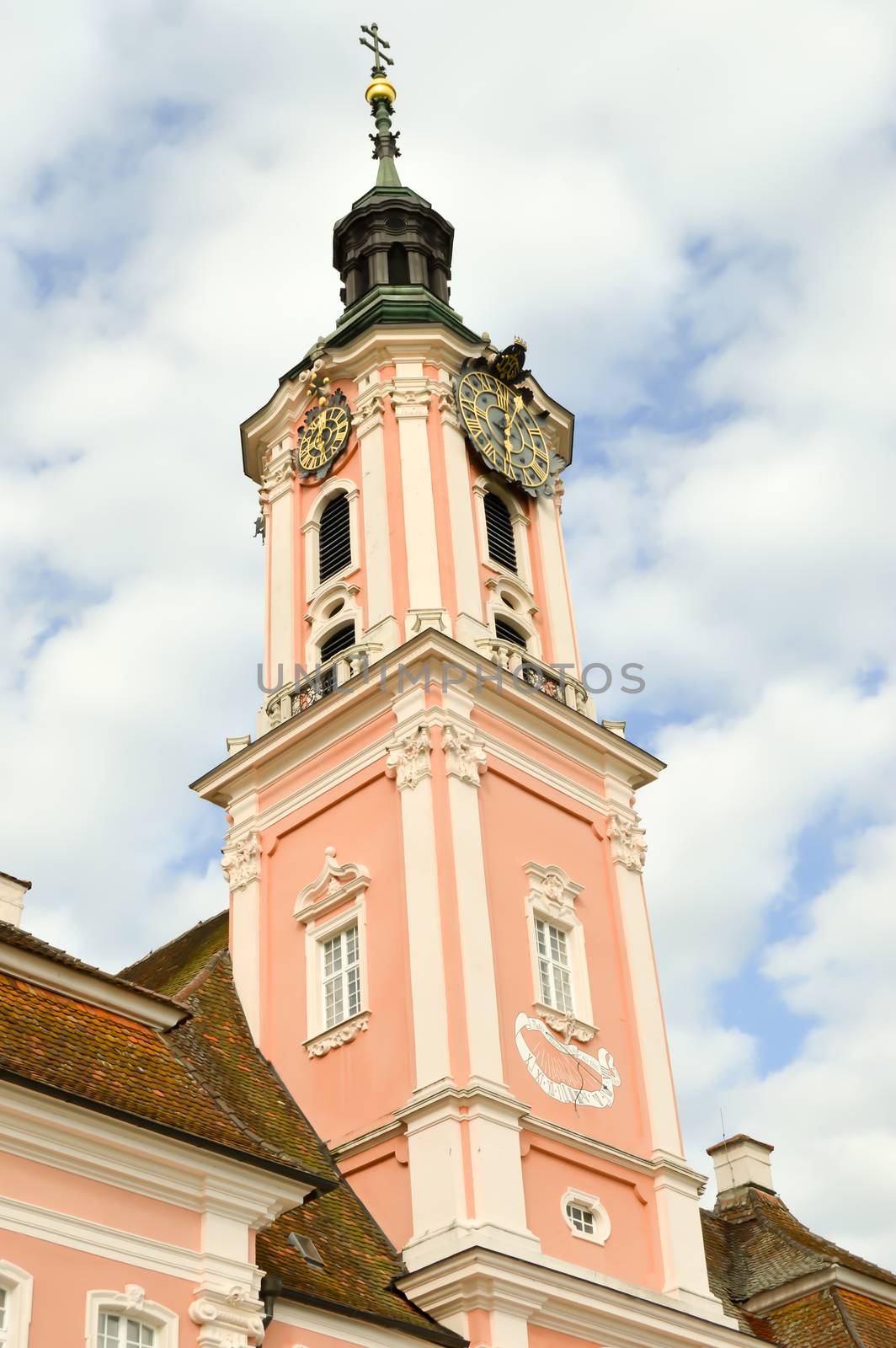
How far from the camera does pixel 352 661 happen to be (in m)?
29.7

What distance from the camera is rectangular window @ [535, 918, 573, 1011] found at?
27.1m

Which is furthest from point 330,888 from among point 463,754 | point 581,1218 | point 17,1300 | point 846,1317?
point 17,1300

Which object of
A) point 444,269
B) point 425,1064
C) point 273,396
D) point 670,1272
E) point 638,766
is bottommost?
point 670,1272

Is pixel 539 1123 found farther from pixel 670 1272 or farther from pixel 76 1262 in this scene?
pixel 76 1262

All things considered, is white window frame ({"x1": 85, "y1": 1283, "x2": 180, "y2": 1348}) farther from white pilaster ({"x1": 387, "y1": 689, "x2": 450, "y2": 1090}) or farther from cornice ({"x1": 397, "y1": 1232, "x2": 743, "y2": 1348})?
white pilaster ({"x1": 387, "y1": 689, "x2": 450, "y2": 1090})

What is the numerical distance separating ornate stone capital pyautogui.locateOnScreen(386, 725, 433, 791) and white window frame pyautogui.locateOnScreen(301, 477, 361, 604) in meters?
4.47

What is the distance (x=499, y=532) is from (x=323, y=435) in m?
3.58

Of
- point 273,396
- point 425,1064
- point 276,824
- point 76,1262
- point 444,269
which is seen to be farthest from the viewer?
point 444,269

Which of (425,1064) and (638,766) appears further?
(638,766)

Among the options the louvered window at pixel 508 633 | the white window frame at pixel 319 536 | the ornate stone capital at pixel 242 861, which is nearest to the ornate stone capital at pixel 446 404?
the white window frame at pixel 319 536

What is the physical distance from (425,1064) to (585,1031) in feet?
9.91

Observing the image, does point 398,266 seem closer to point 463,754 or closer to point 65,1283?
point 463,754

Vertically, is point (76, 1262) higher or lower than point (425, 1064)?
lower

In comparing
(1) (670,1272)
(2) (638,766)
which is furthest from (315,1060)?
(2) (638,766)
